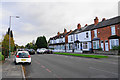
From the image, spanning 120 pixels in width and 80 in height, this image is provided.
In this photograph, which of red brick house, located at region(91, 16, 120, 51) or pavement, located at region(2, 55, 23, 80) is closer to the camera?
pavement, located at region(2, 55, 23, 80)

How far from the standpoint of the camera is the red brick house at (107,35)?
26109 millimetres

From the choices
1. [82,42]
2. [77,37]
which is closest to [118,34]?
[82,42]

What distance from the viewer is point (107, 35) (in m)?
28.7

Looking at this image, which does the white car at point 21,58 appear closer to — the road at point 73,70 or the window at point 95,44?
the road at point 73,70

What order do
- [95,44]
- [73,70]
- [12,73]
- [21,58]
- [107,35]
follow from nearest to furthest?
[12,73], [73,70], [21,58], [107,35], [95,44]

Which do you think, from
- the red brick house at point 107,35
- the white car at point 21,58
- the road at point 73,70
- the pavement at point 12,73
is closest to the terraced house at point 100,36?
the red brick house at point 107,35

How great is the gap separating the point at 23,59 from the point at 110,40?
21285 millimetres

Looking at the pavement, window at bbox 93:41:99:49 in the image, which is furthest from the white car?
window at bbox 93:41:99:49

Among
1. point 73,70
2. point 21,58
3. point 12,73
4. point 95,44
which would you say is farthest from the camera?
point 95,44

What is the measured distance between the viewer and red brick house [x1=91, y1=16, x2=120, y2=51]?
26109 mm

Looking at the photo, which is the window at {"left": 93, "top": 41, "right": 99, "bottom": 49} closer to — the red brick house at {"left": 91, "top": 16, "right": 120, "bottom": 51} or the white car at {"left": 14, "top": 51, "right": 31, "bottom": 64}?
the red brick house at {"left": 91, "top": 16, "right": 120, "bottom": 51}

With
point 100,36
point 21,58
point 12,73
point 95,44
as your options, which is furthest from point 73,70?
point 95,44

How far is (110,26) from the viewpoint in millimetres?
27734

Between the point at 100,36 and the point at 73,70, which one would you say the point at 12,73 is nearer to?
the point at 73,70
